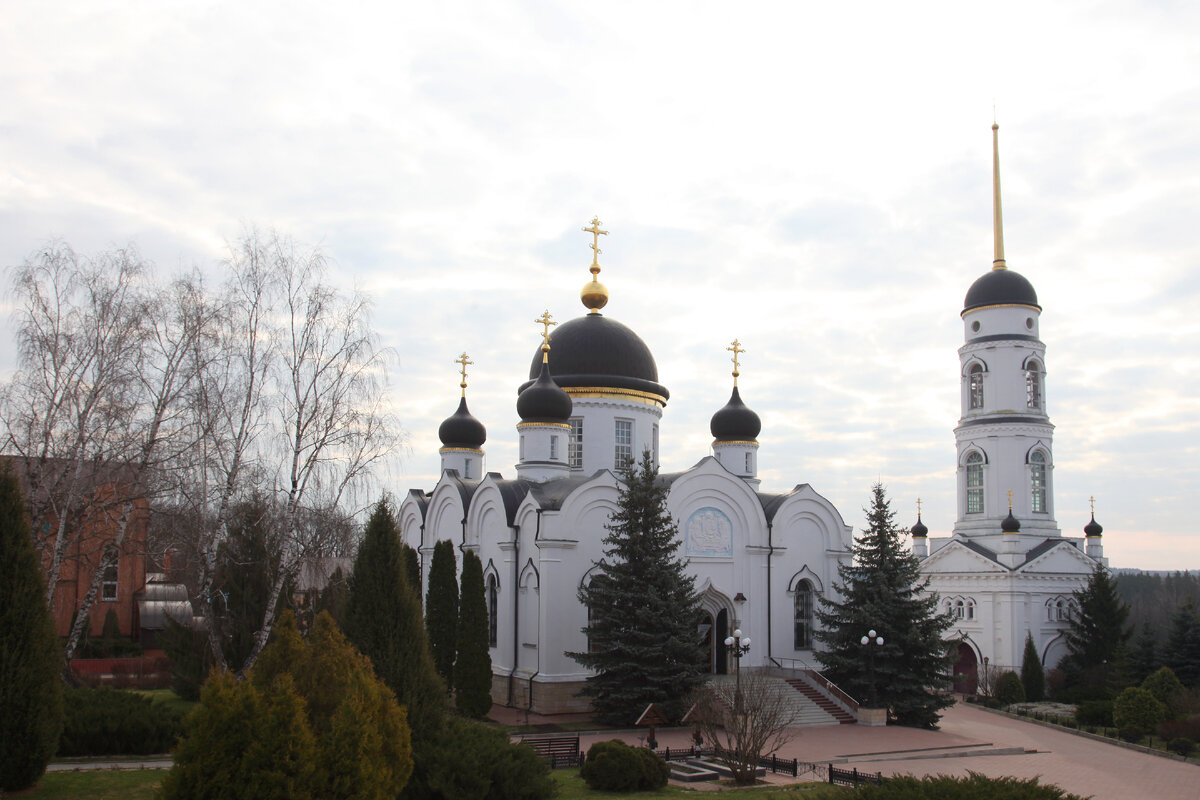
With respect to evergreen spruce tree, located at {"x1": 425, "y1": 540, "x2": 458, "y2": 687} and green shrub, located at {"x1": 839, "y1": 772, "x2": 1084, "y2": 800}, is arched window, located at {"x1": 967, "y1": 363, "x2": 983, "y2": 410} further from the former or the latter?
green shrub, located at {"x1": 839, "y1": 772, "x2": 1084, "y2": 800}

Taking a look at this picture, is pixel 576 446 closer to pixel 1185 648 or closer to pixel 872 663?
pixel 872 663

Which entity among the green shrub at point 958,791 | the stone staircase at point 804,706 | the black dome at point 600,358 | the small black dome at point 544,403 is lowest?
the stone staircase at point 804,706

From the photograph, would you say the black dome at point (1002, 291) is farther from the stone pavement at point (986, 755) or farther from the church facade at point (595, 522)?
the stone pavement at point (986, 755)

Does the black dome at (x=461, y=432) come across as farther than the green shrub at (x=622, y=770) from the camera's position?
Yes

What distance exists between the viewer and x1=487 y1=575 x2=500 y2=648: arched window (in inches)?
1034

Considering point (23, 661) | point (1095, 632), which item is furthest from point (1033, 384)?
point (23, 661)

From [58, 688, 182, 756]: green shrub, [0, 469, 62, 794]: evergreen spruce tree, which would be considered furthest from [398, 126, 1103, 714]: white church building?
[0, 469, 62, 794]: evergreen spruce tree

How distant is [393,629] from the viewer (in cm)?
1334

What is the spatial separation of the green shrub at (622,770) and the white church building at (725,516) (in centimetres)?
880

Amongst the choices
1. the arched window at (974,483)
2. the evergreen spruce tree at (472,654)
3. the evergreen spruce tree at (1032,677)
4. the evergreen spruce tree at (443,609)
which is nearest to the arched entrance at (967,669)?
the evergreen spruce tree at (1032,677)

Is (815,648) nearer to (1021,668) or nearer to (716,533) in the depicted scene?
(716,533)

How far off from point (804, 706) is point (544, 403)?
10.4m

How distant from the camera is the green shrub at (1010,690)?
1198 inches

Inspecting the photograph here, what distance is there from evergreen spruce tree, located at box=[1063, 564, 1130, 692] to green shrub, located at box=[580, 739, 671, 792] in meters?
22.8
